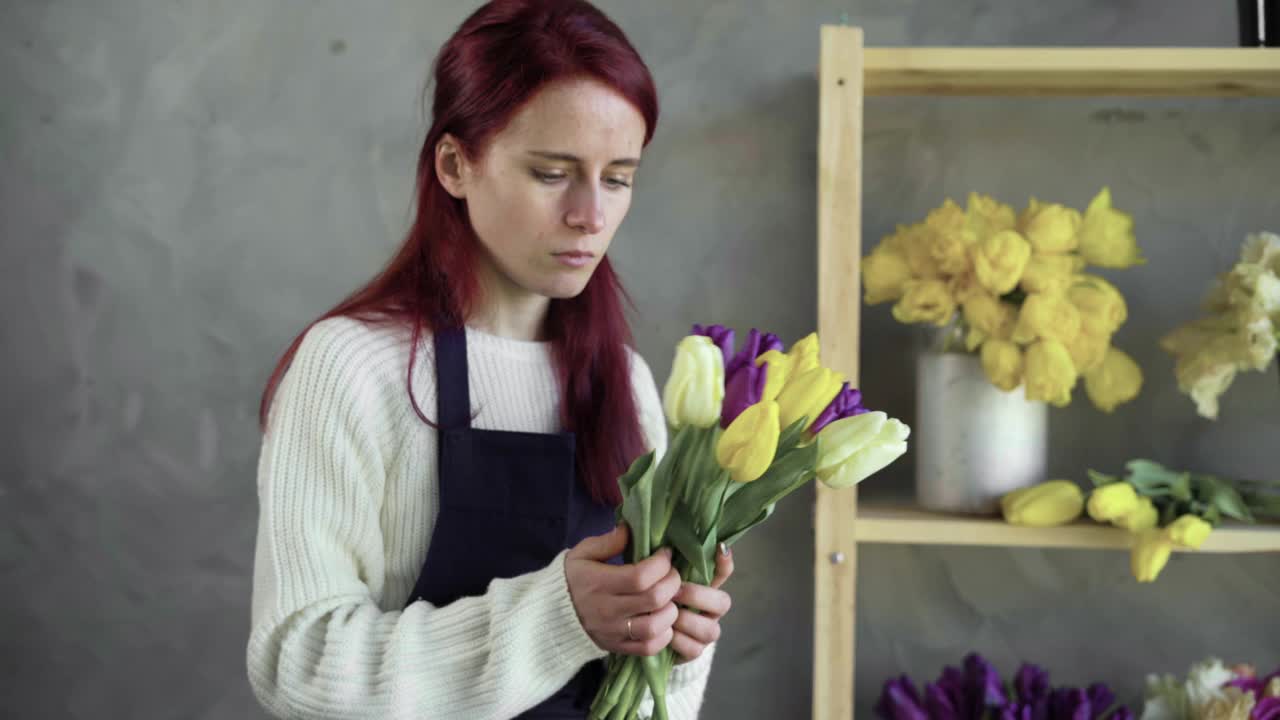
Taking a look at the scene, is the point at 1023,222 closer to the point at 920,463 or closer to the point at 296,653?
the point at 920,463

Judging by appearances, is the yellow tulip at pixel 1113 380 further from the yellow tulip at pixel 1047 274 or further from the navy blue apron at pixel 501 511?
the navy blue apron at pixel 501 511

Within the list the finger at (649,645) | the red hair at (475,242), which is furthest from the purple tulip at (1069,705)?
the finger at (649,645)

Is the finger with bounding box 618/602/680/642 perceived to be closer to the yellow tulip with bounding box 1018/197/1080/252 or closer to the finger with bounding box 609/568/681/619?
the finger with bounding box 609/568/681/619

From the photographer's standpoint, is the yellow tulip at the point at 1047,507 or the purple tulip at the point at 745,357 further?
the yellow tulip at the point at 1047,507

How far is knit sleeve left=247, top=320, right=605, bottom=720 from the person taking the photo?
0.87 m

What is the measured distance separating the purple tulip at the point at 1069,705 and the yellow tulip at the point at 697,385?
848 millimetres

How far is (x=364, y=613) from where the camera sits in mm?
902

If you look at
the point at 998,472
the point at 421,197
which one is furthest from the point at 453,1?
the point at 998,472

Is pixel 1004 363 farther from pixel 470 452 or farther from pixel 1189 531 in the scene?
pixel 470 452

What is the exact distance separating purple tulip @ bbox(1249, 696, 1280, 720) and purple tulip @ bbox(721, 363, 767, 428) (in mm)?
932

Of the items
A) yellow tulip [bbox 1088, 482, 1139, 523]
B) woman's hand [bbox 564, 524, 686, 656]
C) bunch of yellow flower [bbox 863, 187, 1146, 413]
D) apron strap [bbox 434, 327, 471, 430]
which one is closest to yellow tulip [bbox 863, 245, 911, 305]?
bunch of yellow flower [bbox 863, 187, 1146, 413]

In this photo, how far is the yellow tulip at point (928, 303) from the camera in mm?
1317

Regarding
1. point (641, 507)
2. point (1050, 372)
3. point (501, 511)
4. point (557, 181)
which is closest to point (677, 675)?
point (501, 511)

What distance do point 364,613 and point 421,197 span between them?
1.17 feet
